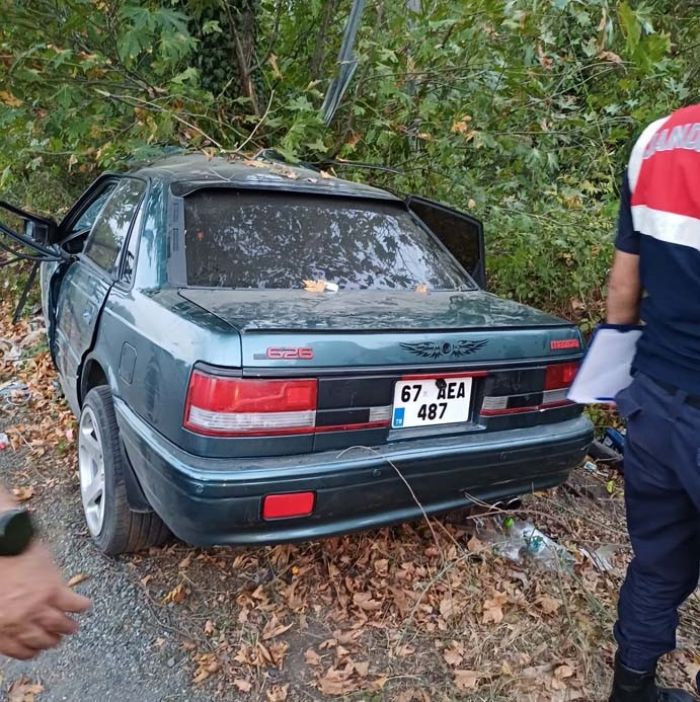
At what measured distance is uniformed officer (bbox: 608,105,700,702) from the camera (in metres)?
1.69

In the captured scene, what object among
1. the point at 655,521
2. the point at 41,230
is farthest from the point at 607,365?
the point at 41,230

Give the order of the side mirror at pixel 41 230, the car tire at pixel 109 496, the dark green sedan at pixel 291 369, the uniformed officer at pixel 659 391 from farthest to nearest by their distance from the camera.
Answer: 1. the side mirror at pixel 41 230
2. the car tire at pixel 109 496
3. the dark green sedan at pixel 291 369
4. the uniformed officer at pixel 659 391

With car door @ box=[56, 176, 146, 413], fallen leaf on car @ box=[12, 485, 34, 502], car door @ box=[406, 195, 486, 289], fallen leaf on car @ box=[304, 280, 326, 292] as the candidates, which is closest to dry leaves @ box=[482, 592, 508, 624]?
fallen leaf on car @ box=[304, 280, 326, 292]

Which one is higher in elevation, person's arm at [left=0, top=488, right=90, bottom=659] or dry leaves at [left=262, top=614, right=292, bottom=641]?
person's arm at [left=0, top=488, right=90, bottom=659]

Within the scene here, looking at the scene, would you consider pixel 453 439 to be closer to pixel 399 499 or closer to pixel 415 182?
pixel 399 499

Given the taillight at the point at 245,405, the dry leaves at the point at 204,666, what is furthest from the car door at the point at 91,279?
the dry leaves at the point at 204,666

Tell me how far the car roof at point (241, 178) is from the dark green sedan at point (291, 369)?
0.8 inches

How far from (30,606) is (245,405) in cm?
105

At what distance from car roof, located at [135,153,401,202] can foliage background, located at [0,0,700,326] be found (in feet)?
3.50

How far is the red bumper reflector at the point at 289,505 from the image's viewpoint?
6.81 ft

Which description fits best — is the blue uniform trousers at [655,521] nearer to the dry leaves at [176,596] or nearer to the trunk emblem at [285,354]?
the trunk emblem at [285,354]

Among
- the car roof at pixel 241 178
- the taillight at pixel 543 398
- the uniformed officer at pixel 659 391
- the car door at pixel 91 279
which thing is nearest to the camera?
the uniformed officer at pixel 659 391

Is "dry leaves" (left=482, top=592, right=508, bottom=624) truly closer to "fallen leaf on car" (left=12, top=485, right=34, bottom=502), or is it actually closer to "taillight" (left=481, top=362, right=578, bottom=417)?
"taillight" (left=481, top=362, right=578, bottom=417)

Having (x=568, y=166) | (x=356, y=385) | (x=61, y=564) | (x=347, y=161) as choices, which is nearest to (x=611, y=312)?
(x=356, y=385)
